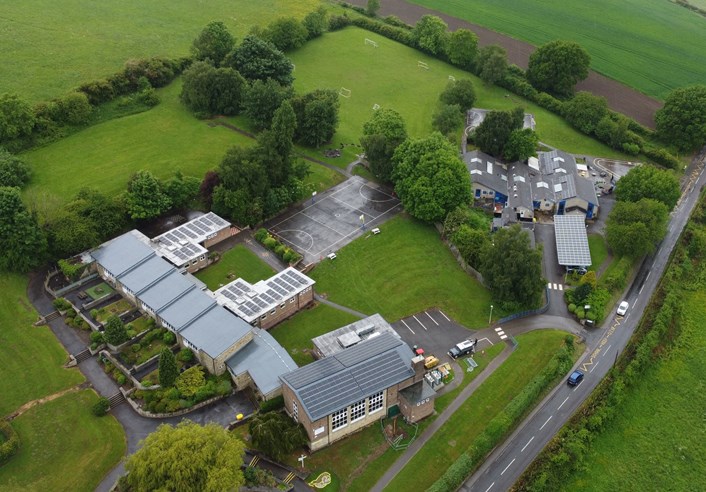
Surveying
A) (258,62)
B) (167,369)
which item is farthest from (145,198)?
(258,62)

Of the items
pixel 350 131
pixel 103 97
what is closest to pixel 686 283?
pixel 350 131

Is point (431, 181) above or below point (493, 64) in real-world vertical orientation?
below

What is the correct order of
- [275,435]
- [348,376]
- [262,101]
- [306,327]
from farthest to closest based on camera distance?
1. [262,101]
2. [306,327]
3. [348,376]
4. [275,435]

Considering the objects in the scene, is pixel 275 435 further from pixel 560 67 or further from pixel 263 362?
pixel 560 67

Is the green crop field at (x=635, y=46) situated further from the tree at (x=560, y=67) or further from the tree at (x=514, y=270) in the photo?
the tree at (x=514, y=270)

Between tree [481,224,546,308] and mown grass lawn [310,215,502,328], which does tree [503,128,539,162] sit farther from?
tree [481,224,546,308]

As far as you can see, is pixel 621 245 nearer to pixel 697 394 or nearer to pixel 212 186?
pixel 697 394
